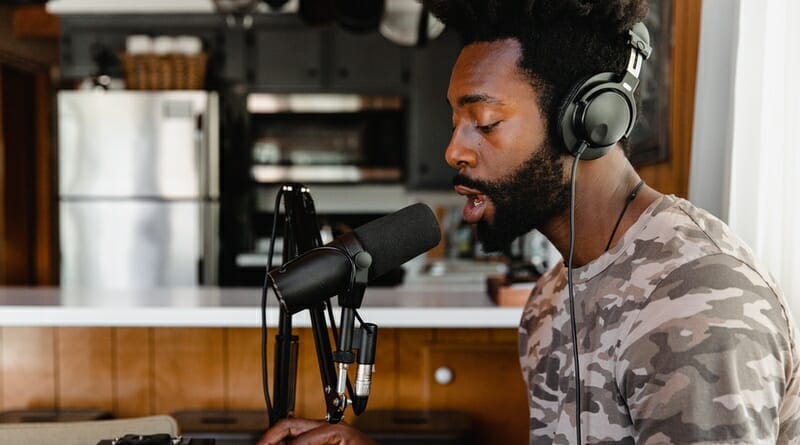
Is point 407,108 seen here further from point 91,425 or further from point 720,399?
point 720,399

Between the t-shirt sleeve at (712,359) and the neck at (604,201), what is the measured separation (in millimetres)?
155

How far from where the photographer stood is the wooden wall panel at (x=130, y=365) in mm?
1956

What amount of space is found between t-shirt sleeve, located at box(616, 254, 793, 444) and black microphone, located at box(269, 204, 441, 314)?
31 centimetres

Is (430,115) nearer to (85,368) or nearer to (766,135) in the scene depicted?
(85,368)

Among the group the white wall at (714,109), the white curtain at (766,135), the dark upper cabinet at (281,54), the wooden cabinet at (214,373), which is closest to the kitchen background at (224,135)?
the dark upper cabinet at (281,54)

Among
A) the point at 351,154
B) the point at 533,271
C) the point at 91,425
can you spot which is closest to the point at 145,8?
the point at 351,154

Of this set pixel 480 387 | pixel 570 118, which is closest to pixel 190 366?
pixel 480 387

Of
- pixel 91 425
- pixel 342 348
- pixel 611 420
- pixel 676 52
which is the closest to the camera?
pixel 342 348

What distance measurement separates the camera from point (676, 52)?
1.96m

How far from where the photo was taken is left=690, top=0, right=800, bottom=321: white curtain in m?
1.25

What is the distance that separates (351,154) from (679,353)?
10.2 ft

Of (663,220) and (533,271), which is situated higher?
(663,220)

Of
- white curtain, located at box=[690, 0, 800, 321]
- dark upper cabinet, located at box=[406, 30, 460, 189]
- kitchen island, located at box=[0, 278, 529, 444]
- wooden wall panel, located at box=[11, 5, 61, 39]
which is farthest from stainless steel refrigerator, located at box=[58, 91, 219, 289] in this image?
white curtain, located at box=[690, 0, 800, 321]

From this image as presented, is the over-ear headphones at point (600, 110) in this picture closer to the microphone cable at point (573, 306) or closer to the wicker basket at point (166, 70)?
the microphone cable at point (573, 306)
